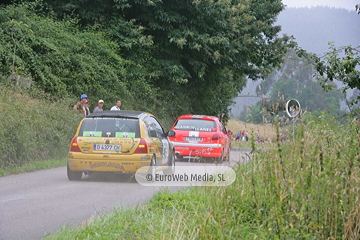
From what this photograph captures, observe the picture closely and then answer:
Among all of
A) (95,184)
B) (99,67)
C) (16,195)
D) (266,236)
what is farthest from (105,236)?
(99,67)

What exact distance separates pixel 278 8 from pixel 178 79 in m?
13.3

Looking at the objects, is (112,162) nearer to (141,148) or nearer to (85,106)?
(141,148)

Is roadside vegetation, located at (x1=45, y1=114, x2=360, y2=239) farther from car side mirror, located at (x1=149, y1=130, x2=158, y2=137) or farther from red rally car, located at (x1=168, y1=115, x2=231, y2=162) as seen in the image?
red rally car, located at (x1=168, y1=115, x2=231, y2=162)

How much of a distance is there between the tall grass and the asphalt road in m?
1.33

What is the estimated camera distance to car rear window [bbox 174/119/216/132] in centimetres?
1840

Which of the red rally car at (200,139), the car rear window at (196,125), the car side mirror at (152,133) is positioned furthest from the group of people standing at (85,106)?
the car side mirror at (152,133)

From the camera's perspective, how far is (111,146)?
37.4 feet

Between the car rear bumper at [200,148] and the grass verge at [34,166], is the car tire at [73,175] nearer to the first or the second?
the grass verge at [34,166]

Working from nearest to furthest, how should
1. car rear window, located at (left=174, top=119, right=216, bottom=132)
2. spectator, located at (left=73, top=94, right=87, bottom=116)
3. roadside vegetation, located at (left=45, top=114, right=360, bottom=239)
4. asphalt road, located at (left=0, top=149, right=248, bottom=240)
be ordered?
roadside vegetation, located at (left=45, top=114, right=360, bottom=239), asphalt road, located at (left=0, top=149, right=248, bottom=240), car rear window, located at (left=174, top=119, right=216, bottom=132), spectator, located at (left=73, top=94, right=87, bottom=116)

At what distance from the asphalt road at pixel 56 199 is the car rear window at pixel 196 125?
5.72m

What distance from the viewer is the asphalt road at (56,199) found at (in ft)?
22.7

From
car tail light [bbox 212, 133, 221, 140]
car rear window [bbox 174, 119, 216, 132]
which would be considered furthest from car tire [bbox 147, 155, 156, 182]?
car rear window [bbox 174, 119, 216, 132]

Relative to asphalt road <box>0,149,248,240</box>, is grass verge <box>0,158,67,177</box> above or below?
above

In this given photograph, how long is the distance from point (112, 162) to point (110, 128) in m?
0.76
